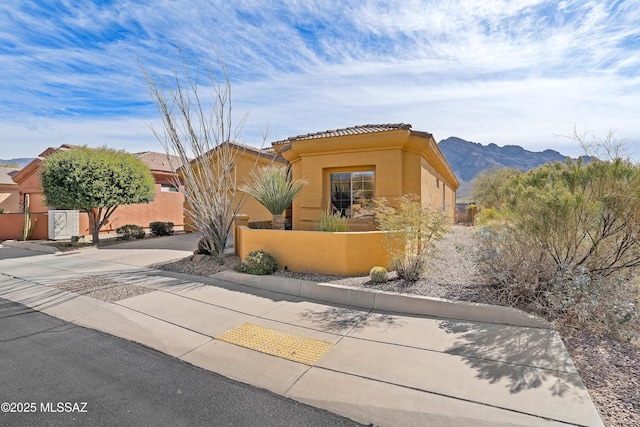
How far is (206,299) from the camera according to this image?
670 cm

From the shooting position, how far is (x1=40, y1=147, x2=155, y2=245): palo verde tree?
1371 centimetres

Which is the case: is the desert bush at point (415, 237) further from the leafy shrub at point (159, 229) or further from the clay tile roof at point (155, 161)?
the clay tile roof at point (155, 161)

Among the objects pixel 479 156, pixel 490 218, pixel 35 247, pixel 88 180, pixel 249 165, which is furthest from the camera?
pixel 479 156

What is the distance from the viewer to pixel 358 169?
10.8m

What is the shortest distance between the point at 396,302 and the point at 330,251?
228 centimetres

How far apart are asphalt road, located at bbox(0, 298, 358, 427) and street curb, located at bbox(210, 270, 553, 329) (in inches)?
126

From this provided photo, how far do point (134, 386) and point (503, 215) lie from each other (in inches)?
284

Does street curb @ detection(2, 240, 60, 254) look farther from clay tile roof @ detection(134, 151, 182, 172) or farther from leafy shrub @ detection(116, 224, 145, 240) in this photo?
clay tile roof @ detection(134, 151, 182, 172)

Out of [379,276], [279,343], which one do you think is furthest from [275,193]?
[279,343]

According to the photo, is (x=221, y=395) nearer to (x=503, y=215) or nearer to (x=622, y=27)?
(x=503, y=215)

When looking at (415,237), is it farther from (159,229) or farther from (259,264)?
(159,229)

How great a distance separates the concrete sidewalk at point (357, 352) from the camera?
3.14 meters

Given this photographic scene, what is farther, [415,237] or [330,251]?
[330,251]

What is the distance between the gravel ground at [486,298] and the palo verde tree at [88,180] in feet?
22.7
